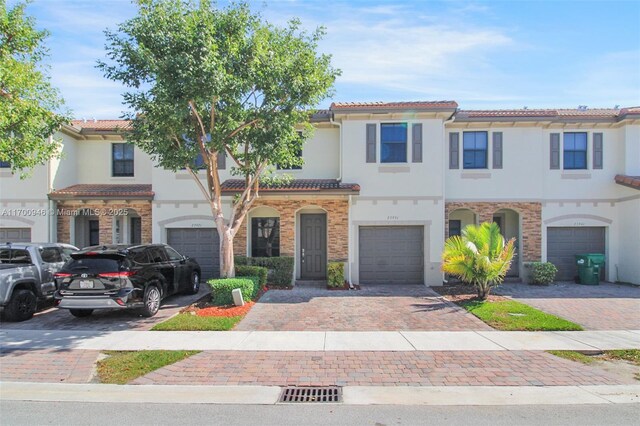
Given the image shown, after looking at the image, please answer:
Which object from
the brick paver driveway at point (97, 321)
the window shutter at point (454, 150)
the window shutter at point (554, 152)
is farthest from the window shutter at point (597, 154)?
the brick paver driveway at point (97, 321)

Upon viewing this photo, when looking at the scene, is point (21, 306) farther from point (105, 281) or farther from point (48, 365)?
point (48, 365)

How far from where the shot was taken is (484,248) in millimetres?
11070

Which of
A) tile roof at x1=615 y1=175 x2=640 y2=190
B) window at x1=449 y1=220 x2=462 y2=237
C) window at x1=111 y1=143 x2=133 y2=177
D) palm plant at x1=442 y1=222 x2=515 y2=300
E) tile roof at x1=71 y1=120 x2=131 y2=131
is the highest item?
tile roof at x1=71 y1=120 x2=131 y2=131

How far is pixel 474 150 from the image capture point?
14688mm

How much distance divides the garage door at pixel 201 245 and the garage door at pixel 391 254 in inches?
214

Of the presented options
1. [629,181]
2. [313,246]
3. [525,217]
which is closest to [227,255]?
[313,246]

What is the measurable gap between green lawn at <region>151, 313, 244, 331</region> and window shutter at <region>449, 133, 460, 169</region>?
967 cm

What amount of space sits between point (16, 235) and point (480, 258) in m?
16.3

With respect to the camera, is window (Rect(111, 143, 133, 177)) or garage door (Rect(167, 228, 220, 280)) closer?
garage door (Rect(167, 228, 220, 280))

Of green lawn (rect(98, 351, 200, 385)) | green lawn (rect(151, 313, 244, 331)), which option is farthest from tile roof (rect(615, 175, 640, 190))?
green lawn (rect(98, 351, 200, 385))

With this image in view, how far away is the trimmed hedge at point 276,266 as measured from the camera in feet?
44.2

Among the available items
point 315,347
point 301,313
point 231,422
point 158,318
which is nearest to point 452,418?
point 231,422

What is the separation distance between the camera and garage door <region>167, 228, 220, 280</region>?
579 inches

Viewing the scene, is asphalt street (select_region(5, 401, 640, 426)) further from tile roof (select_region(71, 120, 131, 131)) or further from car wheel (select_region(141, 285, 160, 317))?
tile roof (select_region(71, 120, 131, 131))
